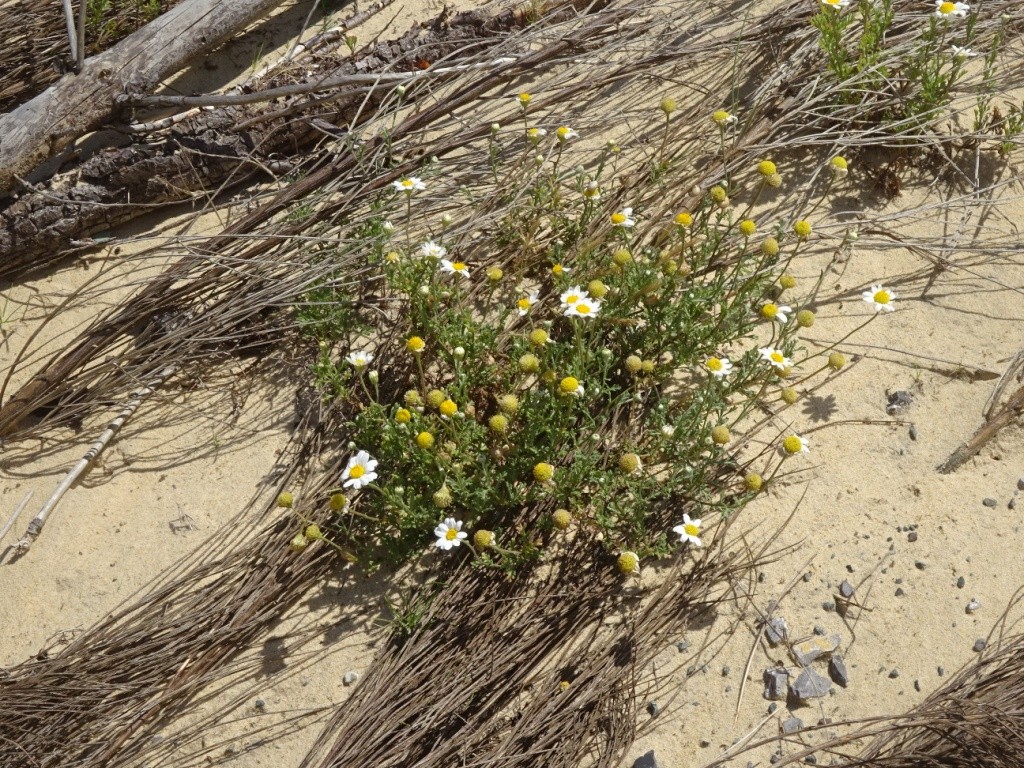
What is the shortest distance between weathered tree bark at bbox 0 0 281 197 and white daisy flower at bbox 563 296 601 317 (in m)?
2.38

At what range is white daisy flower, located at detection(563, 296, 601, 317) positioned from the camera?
2850 mm

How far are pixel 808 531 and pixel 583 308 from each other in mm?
1006

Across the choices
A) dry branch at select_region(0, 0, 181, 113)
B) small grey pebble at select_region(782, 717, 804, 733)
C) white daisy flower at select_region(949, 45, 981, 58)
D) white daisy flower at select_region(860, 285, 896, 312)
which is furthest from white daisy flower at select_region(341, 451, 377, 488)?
dry branch at select_region(0, 0, 181, 113)

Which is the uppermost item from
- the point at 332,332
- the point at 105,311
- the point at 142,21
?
the point at 142,21

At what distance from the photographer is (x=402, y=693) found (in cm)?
257

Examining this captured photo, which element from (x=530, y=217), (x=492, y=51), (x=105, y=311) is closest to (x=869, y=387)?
(x=530, y=217)

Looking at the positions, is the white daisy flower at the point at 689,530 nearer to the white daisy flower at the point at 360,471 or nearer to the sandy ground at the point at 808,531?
the sandy ground at the point at 808,531

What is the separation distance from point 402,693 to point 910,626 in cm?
150

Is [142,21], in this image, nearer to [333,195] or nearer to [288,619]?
[333,195]

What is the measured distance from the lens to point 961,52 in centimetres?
357

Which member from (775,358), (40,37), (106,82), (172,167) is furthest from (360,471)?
(40,37)

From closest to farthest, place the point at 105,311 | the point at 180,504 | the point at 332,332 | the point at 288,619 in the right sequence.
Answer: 1. the point at 288,619
2. the point at 180,504
3. the point at 332,332
4. the point at 105,311

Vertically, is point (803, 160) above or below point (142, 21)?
below

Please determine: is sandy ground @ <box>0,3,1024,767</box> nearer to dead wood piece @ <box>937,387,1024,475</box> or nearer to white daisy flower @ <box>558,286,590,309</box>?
dead wood piece @ <box>937,387,1024,475</box>
